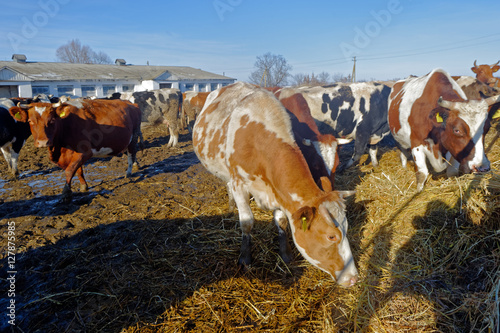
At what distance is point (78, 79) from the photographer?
32.6 metres

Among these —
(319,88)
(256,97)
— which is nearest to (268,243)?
(256,97)

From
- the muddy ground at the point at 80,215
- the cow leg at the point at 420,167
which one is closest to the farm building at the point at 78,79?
the muddy ground at the point at 80,215

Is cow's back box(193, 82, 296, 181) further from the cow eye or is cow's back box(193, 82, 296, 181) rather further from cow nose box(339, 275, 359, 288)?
cow nose box(339, 275, 359, 288)

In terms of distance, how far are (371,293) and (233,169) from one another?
6.94ft

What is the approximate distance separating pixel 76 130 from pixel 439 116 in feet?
23.7

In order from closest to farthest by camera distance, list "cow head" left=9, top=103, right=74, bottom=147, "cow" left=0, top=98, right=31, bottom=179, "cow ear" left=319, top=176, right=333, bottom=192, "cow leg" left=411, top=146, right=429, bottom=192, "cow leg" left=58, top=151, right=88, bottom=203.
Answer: "cow ear" left=319, top=176, right=333, bottom=192 → "cow leg" left=411, top=146, right=429, bottom=192 → "cow head" left=9, top=103, right=74, bottom=147 → "cow leg" left=58, top=151, right=88, bottom=203 → "cow" left=0, top=98, right=31, bottom=179

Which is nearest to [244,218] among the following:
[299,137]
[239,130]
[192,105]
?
[239,130]

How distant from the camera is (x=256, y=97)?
4.07 m

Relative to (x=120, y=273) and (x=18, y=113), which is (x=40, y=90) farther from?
(x=120, y=273)

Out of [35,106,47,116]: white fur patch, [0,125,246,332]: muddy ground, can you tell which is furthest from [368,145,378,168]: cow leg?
[35,106,47,116]: white fur patch

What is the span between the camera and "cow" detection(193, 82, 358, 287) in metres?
2.83

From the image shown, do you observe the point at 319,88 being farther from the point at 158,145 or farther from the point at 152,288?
the point at 158,145

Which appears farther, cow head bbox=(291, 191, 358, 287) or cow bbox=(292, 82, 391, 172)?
cow bbox=(292, 82, 391, 172)

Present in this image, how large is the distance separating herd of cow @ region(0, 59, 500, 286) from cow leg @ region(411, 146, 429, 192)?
2 centimetres
